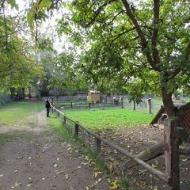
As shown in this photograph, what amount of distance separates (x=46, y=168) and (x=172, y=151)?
4.42m

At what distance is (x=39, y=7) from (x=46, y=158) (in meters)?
8.05

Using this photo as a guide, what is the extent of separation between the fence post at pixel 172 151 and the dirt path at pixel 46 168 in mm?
2032

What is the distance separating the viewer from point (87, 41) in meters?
10.5

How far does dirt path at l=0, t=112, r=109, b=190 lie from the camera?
7127 millimetres

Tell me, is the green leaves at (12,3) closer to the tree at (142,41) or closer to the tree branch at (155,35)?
the tree at (142,41)

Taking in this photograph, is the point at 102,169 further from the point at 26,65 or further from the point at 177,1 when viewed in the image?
the point at 26,65

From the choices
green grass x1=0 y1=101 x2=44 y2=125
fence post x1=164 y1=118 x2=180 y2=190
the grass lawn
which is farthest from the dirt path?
green grass x1=0 y1=101 x2=44 y2=125

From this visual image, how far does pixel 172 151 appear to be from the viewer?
527cm

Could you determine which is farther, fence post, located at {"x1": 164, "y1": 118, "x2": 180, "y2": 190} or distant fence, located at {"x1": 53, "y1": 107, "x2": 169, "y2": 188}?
distant fence, located at {"x1": 53, "y1": 107, "x2": 169, "y2": 188}

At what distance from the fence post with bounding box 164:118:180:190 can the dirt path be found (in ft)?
6.67

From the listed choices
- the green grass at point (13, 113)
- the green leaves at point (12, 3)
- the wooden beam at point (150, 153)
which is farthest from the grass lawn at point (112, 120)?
the green leaves at point (12, 3)

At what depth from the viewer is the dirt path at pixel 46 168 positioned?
7.13 metres

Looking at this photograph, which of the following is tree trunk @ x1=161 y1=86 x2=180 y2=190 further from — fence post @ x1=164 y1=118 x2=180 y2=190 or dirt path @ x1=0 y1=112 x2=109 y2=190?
dirt path @ x1=0 y1=112 x2=109 y2=190

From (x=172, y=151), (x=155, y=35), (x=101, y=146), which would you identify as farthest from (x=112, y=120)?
(x=172, y=151)
